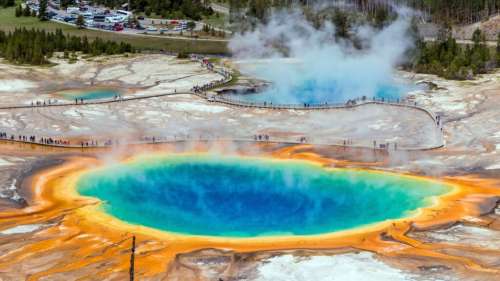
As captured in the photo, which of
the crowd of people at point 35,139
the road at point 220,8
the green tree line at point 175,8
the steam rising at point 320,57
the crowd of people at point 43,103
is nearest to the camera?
the crowd of people at point 35,139

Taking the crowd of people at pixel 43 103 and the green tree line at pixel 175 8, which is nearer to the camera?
the crowd of people at pixel 43 103

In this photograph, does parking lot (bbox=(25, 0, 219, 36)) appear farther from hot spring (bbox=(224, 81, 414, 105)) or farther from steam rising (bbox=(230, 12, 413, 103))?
hot spring (bbox=(224, 81, 414, 105))

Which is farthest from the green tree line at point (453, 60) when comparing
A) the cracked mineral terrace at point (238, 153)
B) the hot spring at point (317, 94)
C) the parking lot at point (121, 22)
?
the parking lot at point (121, 22)

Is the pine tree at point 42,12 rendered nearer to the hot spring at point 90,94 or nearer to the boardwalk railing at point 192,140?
the hot spring at point 90,94

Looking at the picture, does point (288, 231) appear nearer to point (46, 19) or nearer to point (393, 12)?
point (393, 12)

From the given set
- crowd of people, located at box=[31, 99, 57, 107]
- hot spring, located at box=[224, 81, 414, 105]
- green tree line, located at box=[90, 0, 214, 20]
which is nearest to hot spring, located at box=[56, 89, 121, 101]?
crowd of people, located at box=[31, 99, 57, 107]

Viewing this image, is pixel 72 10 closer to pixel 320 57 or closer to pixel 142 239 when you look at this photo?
pixel 320 57

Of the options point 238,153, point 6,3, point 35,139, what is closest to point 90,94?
point 35,139
